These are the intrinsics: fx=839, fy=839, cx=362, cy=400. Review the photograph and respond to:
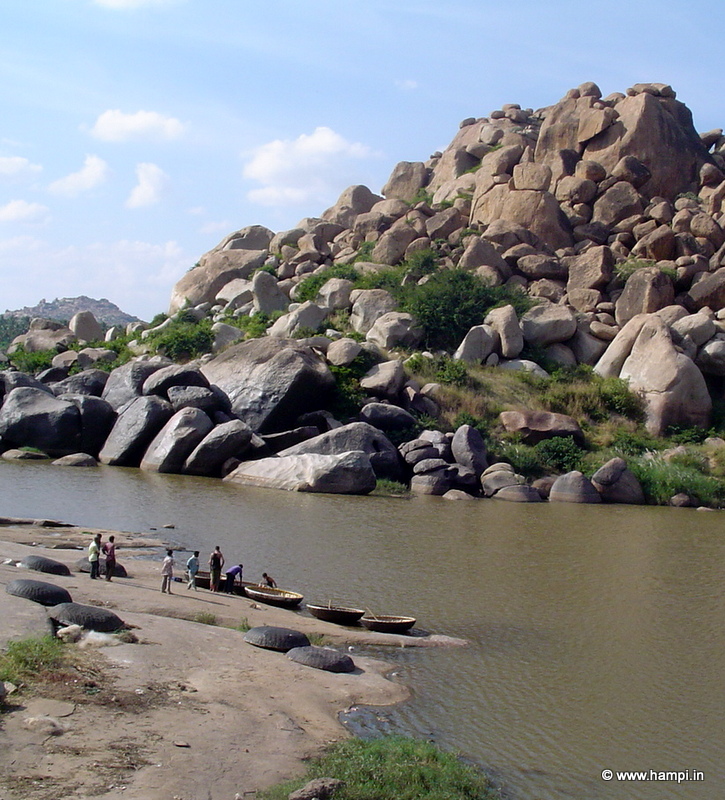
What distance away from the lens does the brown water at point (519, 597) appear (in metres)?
7.82

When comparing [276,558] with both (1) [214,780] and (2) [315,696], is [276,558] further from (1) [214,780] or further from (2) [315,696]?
(1) [214,780]

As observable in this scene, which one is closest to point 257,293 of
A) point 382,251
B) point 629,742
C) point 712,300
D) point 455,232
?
point 382,251

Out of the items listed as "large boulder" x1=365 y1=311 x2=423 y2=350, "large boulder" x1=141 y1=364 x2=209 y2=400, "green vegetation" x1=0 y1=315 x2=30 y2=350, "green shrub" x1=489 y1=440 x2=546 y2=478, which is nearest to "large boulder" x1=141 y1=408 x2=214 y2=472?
"large boulder" x1=141 y1=364 x2=209 y2=400

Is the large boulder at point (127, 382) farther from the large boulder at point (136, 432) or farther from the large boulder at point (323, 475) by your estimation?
the large boulder at point (323, 475)

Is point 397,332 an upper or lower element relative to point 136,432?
upper

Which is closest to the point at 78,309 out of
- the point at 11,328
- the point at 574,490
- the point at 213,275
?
the point at 11,328

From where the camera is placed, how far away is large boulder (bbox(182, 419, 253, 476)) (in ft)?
79.5

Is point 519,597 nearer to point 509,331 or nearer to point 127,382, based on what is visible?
point 127,382

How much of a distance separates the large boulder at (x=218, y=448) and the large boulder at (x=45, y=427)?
4438 millimetres

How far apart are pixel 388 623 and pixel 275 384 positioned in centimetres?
1619

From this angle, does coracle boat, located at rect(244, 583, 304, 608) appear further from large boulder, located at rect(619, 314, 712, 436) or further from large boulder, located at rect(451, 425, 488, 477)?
large boulder, located at rect(619, 314, 712, 436)

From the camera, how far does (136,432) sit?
25.6 m

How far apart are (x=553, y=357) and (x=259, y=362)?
1142 centimetres

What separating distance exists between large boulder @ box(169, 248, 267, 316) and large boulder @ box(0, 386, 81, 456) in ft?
51.9
